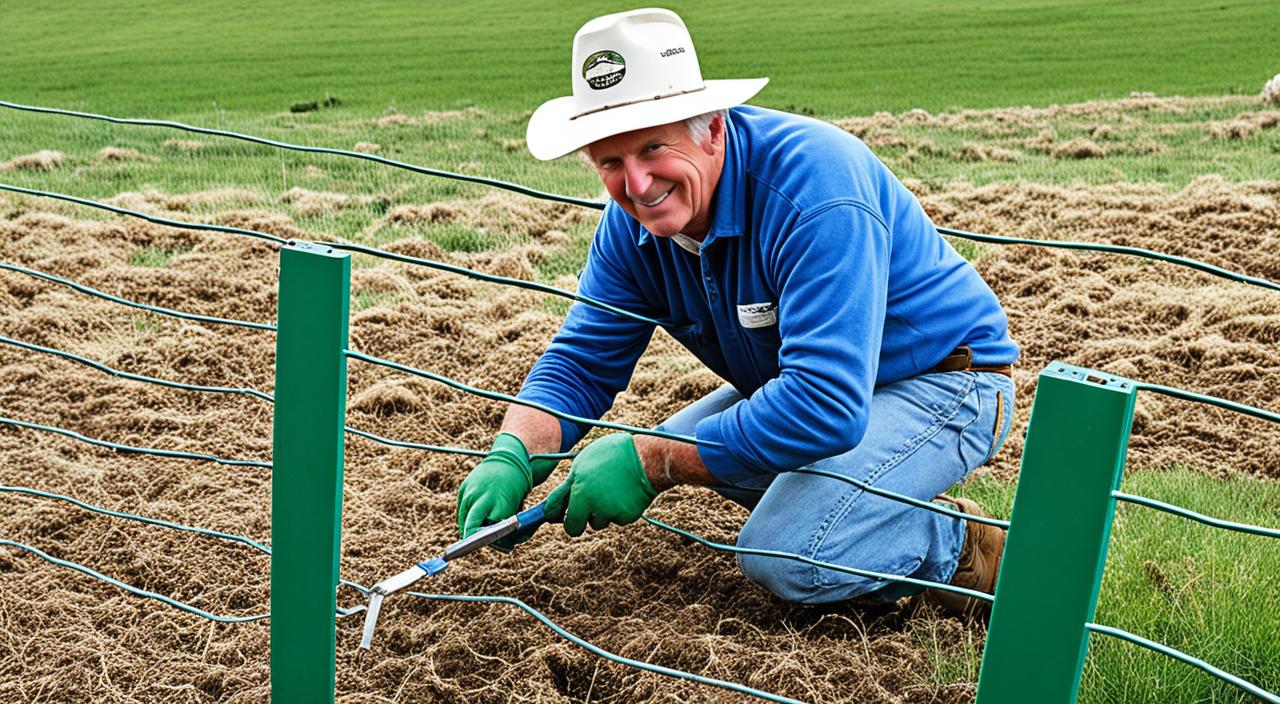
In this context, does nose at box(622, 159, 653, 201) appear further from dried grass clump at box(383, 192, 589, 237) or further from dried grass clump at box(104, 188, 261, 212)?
dried grass clump at box(104, 188, 261, 212)

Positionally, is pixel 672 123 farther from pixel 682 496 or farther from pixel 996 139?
pixel 996 139

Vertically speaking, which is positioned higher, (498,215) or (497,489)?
(497,489)

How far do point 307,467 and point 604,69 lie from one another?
0.84 metres

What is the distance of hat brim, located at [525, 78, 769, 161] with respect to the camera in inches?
83.4

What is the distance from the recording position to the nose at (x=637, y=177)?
220cm

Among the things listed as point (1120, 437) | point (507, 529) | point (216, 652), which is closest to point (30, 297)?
point (216, 652)

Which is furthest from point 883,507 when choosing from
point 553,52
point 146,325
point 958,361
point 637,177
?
point 553,52

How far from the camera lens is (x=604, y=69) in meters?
2.19

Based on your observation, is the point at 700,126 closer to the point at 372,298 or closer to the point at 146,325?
→ the point at 372,298

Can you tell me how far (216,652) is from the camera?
7.86 feet

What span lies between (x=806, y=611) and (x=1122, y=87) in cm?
901

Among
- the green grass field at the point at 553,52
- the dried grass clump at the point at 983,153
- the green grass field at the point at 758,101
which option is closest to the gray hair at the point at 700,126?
the green grass field at the point at 758,101

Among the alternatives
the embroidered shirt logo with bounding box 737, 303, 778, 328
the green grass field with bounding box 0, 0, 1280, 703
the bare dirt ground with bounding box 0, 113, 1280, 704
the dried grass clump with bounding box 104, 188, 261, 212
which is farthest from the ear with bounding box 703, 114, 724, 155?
the dried grass clump with bounding box 104, 188, 261, 212

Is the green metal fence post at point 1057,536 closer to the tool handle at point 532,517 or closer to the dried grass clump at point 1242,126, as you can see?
the tool handle at point 532,517
